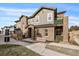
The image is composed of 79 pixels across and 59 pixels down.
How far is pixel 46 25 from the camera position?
4191 millimetres

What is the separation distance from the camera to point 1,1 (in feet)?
13.5

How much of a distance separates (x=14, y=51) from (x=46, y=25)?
84cm

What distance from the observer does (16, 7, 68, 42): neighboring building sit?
4.07 metres

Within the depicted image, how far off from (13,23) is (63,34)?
1.05m

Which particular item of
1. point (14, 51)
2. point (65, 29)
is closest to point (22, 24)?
point (14, 51)

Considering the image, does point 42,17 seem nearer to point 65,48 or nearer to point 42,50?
point 42,50

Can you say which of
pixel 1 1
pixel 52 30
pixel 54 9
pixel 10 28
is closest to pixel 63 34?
pixel 52 30

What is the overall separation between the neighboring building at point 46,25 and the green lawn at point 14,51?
0.31 metres

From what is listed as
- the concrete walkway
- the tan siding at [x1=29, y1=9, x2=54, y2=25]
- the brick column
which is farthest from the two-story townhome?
the brick column

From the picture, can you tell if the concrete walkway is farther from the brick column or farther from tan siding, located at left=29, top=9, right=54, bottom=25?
tan siding, located at left=29, top=9, right=54, bottom=25

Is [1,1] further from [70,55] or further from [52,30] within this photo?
[70,55]

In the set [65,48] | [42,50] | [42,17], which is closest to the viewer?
[65,48]

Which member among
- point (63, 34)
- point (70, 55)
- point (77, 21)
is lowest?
point (70, 55)

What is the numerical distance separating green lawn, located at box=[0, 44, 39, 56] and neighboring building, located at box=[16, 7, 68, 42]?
1.03 ft
